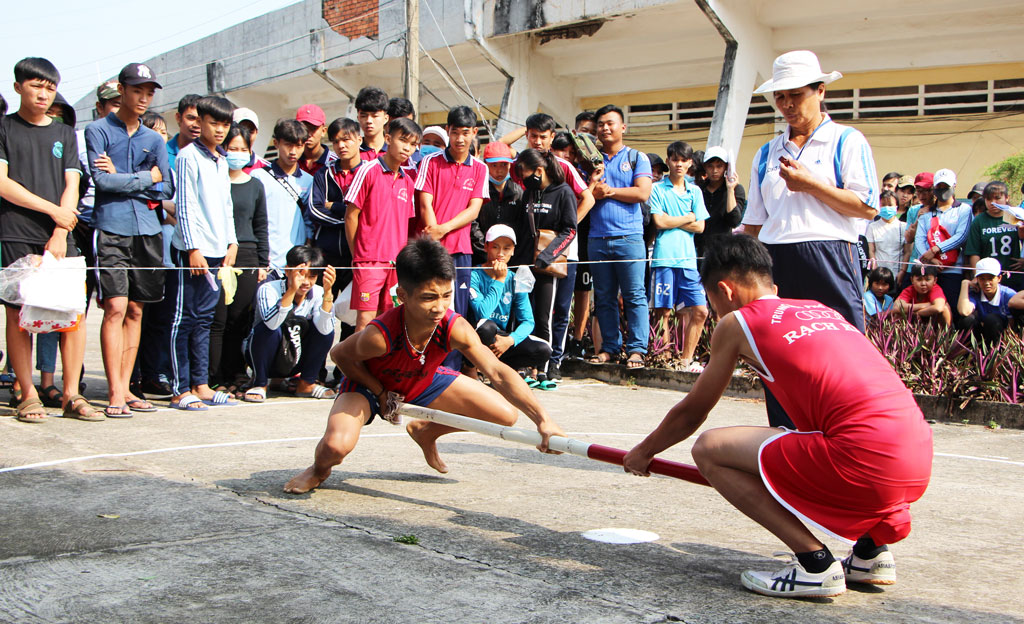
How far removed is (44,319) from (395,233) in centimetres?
244

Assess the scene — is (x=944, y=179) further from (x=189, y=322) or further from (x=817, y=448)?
(x=817, y=448)

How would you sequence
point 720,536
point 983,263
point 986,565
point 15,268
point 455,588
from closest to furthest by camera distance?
1. point 455,588
2. point 986,565
3. point 720,536
4. point 15,268
5. point 983,263

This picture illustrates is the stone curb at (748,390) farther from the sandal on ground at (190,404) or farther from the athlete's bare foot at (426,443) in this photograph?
the sandal on ground at (190,404)

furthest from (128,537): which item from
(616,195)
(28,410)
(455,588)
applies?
(616,195)

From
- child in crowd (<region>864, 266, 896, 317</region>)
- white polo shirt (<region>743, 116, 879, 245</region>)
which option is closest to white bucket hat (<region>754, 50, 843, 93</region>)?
white polo shirt (<region>743, 116, 879, 245</region>)

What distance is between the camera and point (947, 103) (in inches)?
610

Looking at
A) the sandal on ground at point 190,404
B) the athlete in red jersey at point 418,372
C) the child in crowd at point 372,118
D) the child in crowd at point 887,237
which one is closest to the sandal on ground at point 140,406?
the sandal on ground at point 190,404

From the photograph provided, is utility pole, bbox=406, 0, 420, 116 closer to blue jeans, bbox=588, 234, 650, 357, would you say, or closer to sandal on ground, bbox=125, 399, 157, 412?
blue jeans, bbox=588, 234, 650, 357

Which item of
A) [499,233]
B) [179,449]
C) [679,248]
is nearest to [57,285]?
[179,449]

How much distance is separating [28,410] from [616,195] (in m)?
5.01

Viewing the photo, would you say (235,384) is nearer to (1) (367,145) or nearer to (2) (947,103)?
(1) (367,145)

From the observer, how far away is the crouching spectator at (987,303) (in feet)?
27.5

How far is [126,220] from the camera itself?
6.37 m

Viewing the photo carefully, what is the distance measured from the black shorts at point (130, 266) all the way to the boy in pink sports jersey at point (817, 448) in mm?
4301
